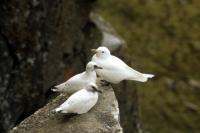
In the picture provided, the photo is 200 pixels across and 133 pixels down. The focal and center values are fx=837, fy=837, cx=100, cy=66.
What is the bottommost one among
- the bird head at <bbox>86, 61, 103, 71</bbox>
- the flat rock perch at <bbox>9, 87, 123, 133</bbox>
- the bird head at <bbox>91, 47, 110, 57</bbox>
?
the flat rock perch at <bbox>9, 87, 123, 133</bbox>

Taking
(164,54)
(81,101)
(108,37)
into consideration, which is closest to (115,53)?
(108,37)

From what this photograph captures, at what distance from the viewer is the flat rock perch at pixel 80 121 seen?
754cm

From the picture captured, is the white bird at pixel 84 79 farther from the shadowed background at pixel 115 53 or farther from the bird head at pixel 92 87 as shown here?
the shadowed background at pixel 115 53

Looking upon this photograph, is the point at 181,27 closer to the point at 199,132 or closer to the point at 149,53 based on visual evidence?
the point at 149,53

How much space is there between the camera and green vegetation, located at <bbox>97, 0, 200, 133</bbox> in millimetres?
15156

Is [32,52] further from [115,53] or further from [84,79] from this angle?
[84,79]

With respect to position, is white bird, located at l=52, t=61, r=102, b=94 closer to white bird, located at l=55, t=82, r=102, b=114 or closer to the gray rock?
white bird, located at l=55, t=82, r=102, b=114

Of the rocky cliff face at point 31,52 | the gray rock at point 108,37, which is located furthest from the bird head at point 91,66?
the gray rock at point 108,37

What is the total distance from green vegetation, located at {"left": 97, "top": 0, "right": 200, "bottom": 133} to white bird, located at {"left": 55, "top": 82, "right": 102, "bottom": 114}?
6819 mm

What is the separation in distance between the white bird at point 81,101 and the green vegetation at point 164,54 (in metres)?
6.82

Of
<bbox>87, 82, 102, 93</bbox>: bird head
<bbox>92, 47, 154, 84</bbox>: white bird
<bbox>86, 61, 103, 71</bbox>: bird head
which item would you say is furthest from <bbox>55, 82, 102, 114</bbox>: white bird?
<bbox>92, 47, 154, 84</bbox>: white bird

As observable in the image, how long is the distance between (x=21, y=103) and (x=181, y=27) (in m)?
6.84

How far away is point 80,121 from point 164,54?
9.18 meters

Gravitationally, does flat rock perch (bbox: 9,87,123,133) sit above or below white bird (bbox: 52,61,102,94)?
below
